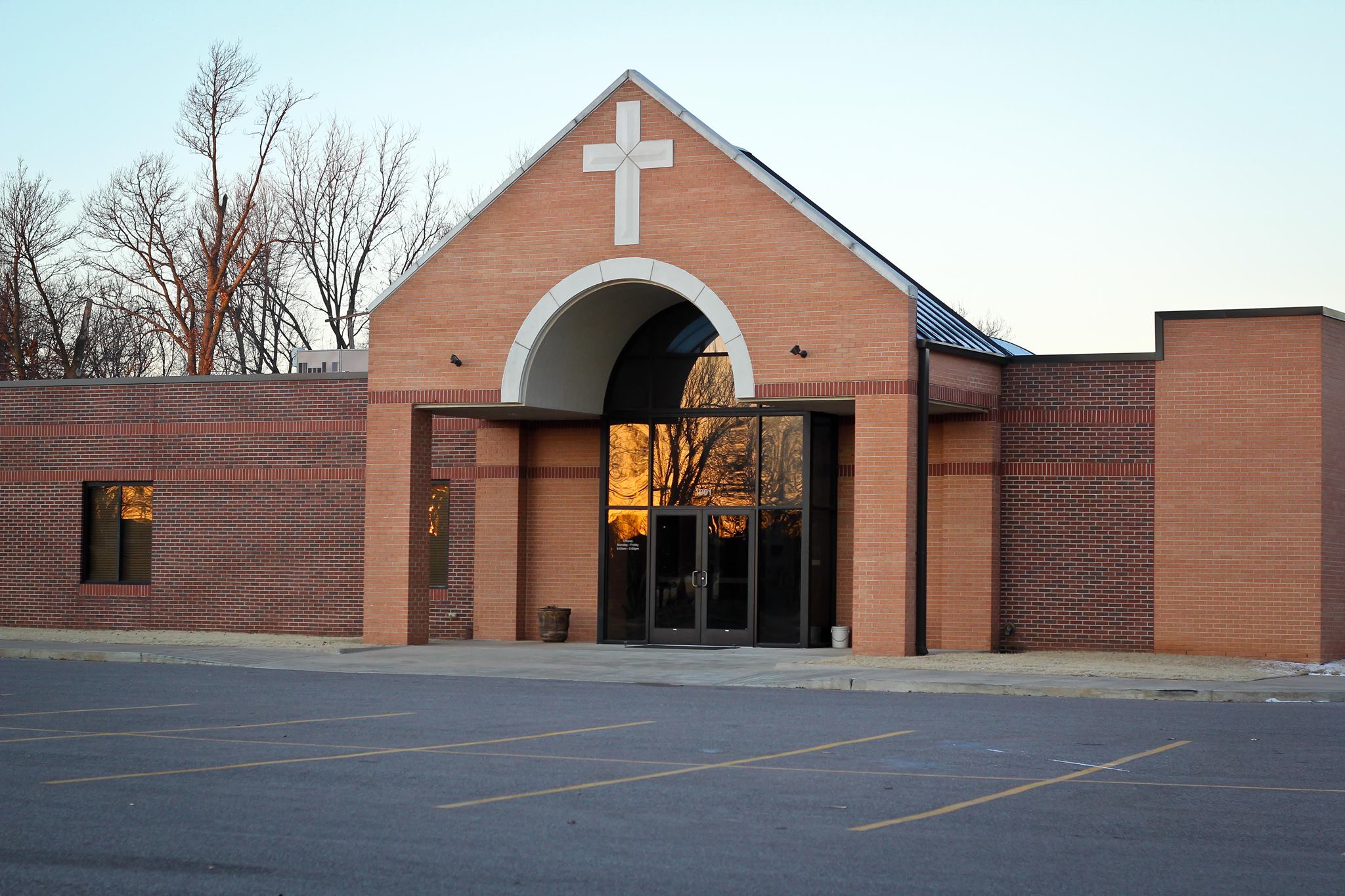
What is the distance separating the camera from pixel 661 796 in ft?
33.2

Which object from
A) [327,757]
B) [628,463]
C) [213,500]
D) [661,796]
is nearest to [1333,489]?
[628,463]

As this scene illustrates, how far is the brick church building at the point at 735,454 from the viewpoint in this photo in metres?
22.5

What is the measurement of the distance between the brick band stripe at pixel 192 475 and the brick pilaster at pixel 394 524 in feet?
8.06

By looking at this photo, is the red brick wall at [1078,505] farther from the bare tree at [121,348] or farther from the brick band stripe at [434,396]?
the bare tree at [121,348]

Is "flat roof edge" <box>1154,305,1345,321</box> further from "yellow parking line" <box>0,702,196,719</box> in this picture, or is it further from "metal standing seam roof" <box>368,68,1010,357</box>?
"yellow parking line" <box>0,702,196,719</box>

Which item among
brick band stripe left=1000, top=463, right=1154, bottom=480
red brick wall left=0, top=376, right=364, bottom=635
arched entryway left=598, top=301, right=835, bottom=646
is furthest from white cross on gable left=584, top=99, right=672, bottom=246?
brick band stripe left=1000, top=463, right=1154, bottom=480

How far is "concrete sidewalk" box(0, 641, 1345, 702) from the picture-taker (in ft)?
58.9

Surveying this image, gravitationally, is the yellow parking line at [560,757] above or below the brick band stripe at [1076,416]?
below

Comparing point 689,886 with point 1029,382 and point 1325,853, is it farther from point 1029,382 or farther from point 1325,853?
point 1029,382

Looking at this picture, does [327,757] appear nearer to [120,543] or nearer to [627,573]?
[627,573]

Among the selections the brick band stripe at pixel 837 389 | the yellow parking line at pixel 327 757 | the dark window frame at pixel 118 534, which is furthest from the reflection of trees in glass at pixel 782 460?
the dark window frame at pixel 118 534

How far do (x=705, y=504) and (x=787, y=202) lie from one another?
542 cm

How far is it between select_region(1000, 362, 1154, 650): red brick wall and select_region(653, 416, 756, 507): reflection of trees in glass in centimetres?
420

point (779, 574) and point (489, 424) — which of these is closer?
point (779, 574)
